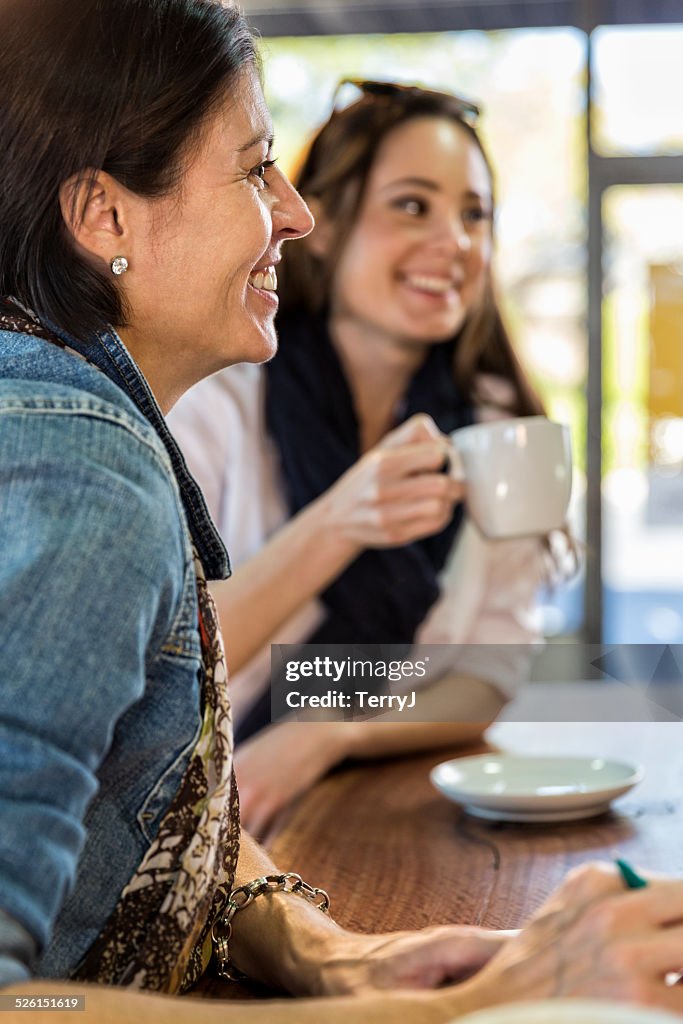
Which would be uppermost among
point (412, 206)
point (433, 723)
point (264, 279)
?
point (412, 206)

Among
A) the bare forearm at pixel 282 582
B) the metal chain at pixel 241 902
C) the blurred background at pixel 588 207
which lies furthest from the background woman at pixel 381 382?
the blurred background at pixel 588 207

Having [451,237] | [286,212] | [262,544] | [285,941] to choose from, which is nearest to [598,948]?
[285,941]

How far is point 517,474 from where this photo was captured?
1.24 metres

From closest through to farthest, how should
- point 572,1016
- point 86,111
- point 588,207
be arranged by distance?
point 572,1016, point 86,111, point 588,207

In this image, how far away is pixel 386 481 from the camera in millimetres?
1333

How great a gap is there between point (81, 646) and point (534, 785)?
2.31 ft

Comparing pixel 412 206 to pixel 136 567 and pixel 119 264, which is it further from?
pixel 136 567

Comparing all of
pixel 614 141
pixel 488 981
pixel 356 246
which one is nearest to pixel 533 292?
pixel 614 141

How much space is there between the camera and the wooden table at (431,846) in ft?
2.80

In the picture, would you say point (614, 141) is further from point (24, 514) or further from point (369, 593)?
point (24, 514)

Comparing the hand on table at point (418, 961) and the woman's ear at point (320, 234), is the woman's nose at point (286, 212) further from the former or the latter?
the woman's ear at point (320, 234)

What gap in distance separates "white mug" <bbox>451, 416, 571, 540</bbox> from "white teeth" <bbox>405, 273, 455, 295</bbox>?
50cm

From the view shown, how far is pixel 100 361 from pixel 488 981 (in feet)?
1.29

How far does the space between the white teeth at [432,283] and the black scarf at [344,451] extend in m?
0.13
